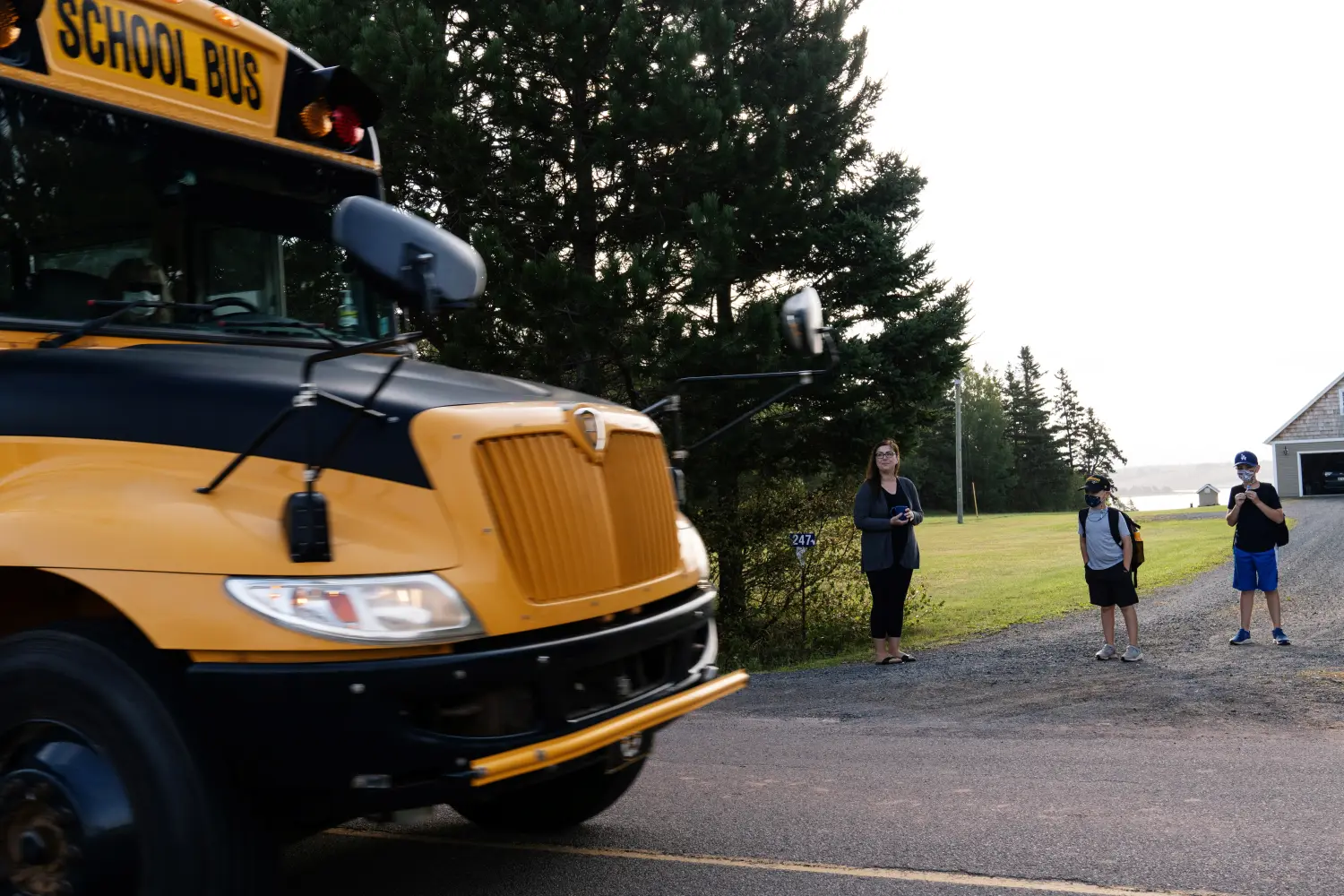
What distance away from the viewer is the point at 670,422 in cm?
1126

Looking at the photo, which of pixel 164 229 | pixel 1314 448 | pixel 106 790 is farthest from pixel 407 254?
pixel 1314 448

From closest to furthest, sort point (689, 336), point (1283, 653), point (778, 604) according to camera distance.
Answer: point (1283, 653) → point (689, 336) → point (778, 604)

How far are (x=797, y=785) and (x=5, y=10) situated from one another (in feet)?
14.1

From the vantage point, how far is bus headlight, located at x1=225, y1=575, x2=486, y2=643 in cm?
282

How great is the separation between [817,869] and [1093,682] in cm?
578

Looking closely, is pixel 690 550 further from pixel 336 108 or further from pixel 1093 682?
pixel 1093 682

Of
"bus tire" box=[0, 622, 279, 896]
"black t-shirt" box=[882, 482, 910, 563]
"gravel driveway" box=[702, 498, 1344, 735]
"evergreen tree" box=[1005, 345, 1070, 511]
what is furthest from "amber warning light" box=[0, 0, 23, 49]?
"evergreen tree" box=[1005, 345, 1070, 511]

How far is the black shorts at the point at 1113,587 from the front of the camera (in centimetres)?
1028

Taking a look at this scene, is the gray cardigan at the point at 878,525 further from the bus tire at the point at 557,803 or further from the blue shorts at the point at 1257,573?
the bus tire at the point at 557,803

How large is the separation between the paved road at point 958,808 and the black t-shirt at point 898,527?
174 cm

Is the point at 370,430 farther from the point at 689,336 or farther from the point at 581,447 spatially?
the point at 689,336

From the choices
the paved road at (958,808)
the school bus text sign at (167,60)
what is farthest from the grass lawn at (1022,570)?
the school bus text sign at (167,60)

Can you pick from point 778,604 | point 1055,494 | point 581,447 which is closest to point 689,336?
point 778,604

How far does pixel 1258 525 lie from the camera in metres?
11.0
